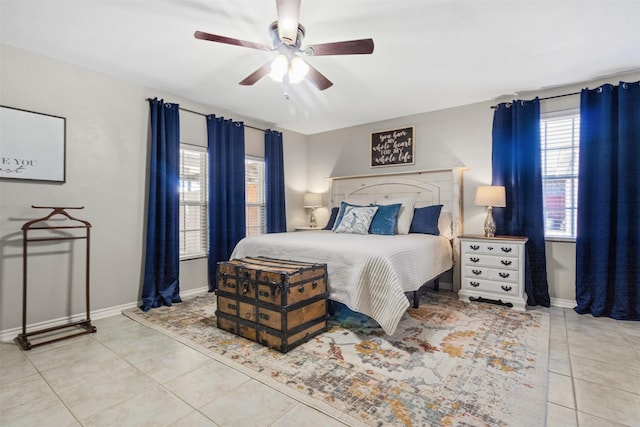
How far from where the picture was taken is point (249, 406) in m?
1.63

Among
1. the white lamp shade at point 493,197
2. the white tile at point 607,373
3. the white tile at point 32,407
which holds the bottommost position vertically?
the white tile at point 32,407

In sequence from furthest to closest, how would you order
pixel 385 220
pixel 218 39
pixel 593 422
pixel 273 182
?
pixel 273 182
pixel 385 220
pixel 218 39
pixel 593 422

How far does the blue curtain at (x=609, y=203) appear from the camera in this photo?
292 centimetres

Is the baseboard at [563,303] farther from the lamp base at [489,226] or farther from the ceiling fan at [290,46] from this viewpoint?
the ceiling fan at [290,46]

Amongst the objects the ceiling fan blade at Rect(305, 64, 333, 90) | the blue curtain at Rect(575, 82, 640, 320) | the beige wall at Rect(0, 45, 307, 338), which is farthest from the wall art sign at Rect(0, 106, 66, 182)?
the blue curtain at Rect(575, 82, 640, 320)

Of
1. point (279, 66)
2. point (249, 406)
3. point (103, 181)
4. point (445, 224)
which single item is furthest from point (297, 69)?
point (445, 224)

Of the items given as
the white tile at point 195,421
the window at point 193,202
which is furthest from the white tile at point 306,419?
the window at point 193,202

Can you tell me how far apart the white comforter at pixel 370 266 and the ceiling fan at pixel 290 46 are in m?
1.44

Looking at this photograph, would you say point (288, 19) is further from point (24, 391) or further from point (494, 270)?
point (494, 270)

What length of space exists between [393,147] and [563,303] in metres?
2.79

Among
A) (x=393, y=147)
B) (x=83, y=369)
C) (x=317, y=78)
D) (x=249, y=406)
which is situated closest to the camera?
(x=249, y=406)

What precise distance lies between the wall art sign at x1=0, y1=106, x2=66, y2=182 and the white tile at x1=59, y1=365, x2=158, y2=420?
189 centimetres

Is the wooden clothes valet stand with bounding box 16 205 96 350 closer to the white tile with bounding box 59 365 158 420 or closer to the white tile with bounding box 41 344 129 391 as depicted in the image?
the white tile with bounding box 41 344 129 391

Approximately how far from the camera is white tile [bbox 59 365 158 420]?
64.9 inches
